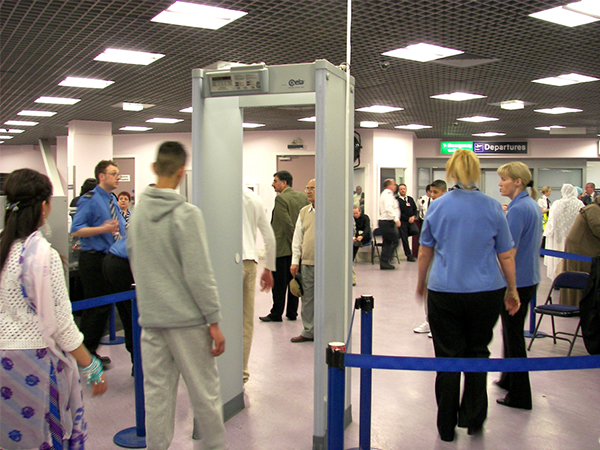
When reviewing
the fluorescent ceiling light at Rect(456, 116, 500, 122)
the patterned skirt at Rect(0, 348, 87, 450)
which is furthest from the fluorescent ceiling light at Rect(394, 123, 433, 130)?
the patterned skirt at Rect(0, 348, 87, 450)

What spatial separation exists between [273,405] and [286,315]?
2784mm

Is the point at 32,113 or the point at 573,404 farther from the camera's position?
the point at 32,113

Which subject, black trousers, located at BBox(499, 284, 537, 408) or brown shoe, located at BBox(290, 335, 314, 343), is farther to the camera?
brown shoe, located at BBox(290, 335, 314, 343)

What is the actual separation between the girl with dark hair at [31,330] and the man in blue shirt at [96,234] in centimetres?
221

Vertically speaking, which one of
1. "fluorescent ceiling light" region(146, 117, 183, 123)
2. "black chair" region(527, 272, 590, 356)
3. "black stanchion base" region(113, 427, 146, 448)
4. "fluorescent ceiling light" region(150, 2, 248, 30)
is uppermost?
"fluorescent ceiling light" region(146, 117, 183, 123)

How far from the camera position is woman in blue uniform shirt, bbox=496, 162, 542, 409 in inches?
144

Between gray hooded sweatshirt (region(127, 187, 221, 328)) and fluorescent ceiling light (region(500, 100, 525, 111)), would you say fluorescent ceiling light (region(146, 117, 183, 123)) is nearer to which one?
fluorescent ceiling light (region(500, 100, 525, 111))

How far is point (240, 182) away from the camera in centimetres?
365

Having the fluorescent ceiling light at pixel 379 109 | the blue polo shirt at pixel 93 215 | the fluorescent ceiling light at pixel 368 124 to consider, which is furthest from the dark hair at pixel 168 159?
the fluorescent ceiling light at pixel 368 124

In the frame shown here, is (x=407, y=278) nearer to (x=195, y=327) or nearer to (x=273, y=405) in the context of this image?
(x=273, y=405)

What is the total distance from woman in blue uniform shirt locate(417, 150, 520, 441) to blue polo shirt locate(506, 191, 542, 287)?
503 millimetres

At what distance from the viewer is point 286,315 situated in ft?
21.6

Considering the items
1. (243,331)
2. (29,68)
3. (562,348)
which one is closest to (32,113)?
(29,68)

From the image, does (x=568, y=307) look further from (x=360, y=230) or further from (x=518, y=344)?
(x=360, y=230)
